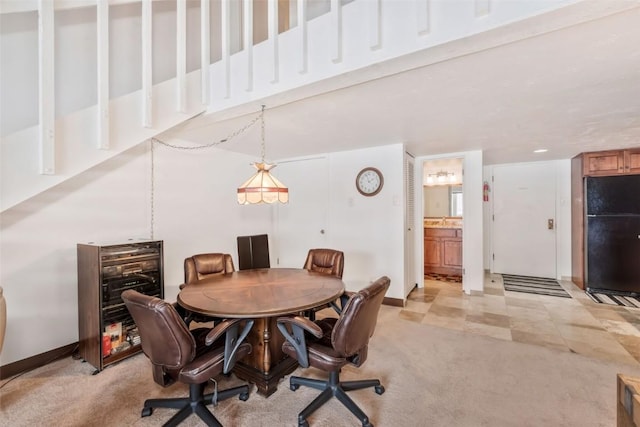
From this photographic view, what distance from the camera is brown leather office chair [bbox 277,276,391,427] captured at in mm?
1643

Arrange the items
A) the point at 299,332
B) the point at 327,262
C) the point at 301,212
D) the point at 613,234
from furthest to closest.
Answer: the point at 301,212 → the point at 613,234 → the point at 327,262 → the point at 299,332

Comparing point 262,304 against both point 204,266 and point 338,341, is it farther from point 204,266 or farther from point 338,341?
point 204,266

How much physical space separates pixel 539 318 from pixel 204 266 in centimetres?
395

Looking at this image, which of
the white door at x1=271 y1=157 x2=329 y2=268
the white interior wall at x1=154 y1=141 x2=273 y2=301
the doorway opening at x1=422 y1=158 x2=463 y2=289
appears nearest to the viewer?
the white interior wall at x1=154 y1=141 x2=273 y2=301

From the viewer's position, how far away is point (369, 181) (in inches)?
163

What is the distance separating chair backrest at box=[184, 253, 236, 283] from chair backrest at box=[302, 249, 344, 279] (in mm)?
893

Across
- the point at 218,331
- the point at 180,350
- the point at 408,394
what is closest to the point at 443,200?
the point at 408,394

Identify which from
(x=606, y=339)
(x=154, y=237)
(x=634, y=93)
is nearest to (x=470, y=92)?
(x=634, y=93)

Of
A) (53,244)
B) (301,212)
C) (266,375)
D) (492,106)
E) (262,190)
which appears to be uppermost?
(492,106)

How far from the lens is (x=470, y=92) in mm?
2170

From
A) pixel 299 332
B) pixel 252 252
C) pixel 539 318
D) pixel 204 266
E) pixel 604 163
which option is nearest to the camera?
pixel 299 332

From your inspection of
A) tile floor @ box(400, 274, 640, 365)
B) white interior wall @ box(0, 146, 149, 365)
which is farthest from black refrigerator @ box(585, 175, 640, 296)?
white interior wall @ box(0, 146, 149, 365)

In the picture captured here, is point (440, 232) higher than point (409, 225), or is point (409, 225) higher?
point (409, 225)

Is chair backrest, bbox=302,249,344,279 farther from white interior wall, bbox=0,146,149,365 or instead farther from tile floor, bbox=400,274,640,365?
white interior wall, bbox=0,146,149,365
